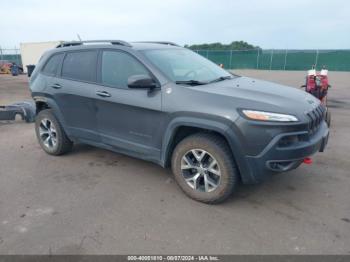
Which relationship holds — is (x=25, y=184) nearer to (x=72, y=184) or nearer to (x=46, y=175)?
(x=46, y=175)

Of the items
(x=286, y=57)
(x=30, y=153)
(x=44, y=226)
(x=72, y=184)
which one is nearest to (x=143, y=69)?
(x=72, y=184)

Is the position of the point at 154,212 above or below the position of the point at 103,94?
below

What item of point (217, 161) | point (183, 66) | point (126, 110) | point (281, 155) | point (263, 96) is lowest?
point (217, 161)

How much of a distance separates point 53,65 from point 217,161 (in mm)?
3187

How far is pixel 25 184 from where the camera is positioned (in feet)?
14.0

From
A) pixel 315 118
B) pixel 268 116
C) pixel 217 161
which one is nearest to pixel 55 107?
pixel 217 161

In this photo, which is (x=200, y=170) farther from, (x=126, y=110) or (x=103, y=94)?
(x=103, y=94)

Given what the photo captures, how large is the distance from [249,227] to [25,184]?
2953 millimetres

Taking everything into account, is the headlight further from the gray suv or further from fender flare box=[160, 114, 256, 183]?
fender flare box=[160, 114, 256, 183]

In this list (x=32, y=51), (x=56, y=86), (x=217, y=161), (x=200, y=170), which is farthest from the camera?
(x=32, y=51)

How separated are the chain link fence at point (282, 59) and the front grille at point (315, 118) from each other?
2868 cm

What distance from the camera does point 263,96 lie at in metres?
3.44

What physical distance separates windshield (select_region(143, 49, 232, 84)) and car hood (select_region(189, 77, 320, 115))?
1.02ft

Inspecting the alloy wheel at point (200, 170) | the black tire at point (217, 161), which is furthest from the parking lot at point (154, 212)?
the alloy wheel at point (200, 170)
